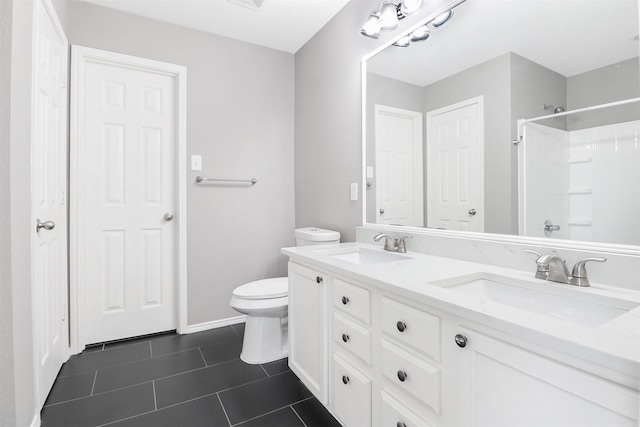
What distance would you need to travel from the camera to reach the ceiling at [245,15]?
2.12 m

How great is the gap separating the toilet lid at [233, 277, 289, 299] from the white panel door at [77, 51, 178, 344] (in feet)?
2.48

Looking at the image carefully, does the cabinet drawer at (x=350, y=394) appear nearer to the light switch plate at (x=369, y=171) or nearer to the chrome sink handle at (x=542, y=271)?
the chrome sink handle at (x=542, y=271)

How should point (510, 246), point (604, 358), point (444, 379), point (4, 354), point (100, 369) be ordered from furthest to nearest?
point (100, 369)
point (510, 246)
point (4, 354)
point (444, 379)
point (604, 358)

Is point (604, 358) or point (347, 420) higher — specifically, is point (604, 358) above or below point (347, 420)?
above

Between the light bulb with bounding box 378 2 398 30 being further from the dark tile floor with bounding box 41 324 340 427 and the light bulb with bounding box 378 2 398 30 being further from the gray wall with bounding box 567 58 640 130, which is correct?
the dark tile floor with bounding box 41 324 340 427

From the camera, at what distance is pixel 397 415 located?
1004 millimetres

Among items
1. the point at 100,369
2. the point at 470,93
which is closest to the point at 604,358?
the point at 470,93

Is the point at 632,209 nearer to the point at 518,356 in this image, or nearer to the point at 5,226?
the point at 518,356

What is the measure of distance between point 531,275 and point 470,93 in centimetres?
81

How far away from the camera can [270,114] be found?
275 cm

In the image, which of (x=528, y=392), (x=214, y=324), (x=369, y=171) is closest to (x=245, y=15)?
(x=369, y=171)

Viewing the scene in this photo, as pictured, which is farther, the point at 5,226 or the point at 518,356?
the point at 5,226

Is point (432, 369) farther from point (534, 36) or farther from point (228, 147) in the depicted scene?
point (228, 147)

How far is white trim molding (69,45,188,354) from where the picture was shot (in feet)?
6.73
